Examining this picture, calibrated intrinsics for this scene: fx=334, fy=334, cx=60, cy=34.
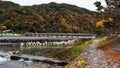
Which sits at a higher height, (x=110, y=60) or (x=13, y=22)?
(x=110, y=60)

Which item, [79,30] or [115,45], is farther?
[79,30]

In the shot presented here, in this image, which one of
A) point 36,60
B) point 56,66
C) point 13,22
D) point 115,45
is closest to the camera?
point 115,45

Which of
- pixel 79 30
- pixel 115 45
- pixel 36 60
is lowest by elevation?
pixel 79 30

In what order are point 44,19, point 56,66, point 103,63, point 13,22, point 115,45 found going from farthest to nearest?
point 44,19, point 13,22, point 56,66, point 115,45, point 103,63

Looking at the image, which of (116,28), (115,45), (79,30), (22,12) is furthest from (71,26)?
(115,45)

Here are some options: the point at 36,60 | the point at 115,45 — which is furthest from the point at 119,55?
the point at 36,60

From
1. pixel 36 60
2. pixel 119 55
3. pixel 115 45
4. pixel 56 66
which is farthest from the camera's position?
pixel 36 60

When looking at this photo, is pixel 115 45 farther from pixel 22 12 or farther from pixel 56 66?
pixel 22 12

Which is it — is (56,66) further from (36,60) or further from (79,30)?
(79,30)

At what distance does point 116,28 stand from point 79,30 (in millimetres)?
142618

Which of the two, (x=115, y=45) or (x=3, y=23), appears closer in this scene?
(x=115, y=45)

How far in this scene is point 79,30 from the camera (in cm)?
19662

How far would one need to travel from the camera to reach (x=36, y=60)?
52.0 m

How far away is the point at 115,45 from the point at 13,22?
456ft
